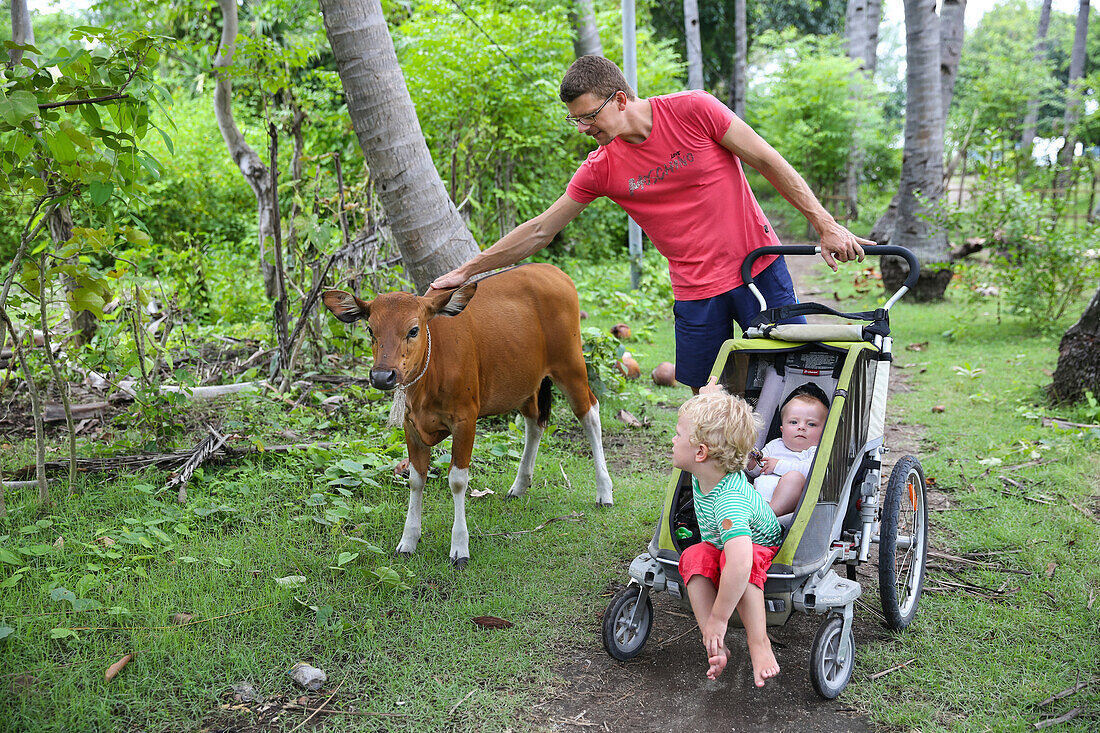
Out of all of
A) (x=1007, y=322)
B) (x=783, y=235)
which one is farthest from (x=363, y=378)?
(x=783, y=235)

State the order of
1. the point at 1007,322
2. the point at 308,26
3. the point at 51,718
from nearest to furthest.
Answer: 1. the point at 51,718
2. the point at 1007,322
3. the point at 308,26

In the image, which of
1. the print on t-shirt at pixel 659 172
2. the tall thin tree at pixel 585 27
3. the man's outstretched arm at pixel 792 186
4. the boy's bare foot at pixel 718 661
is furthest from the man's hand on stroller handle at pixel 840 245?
the tall thin tree at pixel 585 27

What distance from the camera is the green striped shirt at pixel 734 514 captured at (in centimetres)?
329

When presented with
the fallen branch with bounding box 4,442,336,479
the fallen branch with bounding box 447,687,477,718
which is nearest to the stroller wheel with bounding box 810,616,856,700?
the fallen branch with bounding box 447,687,477,718

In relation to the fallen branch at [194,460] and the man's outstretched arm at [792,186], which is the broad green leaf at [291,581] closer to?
the fallen branch at [194,460]

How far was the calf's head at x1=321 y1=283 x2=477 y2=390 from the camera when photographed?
13.0ft

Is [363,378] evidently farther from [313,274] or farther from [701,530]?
[701,530]

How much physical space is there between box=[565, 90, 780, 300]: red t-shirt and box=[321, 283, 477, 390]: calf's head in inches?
39.8

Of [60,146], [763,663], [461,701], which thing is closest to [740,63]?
[60,146]

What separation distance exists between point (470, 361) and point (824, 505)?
2.11 metres

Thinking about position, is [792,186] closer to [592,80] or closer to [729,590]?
[592,80]

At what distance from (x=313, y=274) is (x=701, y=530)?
4882mm

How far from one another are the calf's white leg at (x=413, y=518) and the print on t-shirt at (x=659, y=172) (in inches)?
79.2

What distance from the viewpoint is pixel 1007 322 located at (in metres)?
11.1
